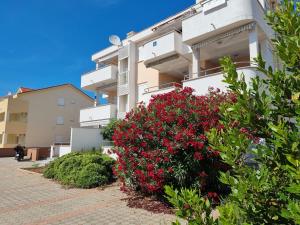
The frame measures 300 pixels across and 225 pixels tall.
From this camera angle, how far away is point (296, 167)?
6.90 ft

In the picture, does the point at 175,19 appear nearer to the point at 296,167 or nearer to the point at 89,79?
the point at 89,79

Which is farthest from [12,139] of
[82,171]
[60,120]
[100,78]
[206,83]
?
[206,83]

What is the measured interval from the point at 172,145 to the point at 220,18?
358 inches

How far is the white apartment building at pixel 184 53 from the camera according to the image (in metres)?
13.8

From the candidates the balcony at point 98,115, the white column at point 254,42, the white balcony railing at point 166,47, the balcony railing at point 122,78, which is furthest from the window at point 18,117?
the white column at point 254,42

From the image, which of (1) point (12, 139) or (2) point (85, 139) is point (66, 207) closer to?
(2) point (85, 139)

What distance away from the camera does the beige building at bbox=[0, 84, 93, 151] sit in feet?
124

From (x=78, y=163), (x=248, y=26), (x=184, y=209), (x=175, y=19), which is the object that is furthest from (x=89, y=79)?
(x=184, y=209)

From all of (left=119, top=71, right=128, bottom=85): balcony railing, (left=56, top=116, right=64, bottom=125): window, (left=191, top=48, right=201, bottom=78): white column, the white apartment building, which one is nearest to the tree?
the white apartment building

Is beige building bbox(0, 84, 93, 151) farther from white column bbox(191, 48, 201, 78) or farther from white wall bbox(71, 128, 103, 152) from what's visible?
white column bbox(191, 48, 201, 78)

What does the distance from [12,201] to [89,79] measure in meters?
19.0

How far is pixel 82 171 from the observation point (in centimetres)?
1336

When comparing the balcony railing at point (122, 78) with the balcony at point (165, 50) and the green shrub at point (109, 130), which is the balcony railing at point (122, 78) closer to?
the green shrub at point (109, 130)

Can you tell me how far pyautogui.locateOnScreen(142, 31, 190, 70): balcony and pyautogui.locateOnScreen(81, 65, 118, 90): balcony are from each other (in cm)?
651
